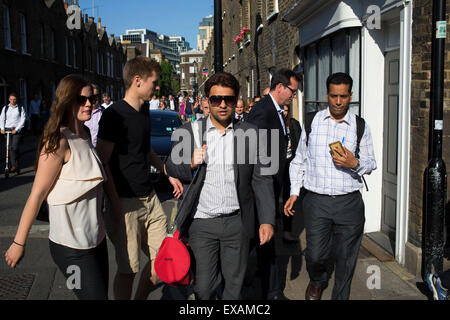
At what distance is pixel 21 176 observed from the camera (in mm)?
11977

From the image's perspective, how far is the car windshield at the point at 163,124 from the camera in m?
11.6

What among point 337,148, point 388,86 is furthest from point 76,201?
point 388,86

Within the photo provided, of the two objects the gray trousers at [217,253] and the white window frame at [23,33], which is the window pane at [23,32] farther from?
the gray trousers at [217,253]

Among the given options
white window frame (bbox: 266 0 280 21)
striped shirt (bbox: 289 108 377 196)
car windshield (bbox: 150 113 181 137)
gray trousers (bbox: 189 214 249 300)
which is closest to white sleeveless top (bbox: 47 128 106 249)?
gray trousers (bbox: 189 214 249 300)

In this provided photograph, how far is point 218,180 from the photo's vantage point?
3223 mm

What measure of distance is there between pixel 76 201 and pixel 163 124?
9261 millimetres

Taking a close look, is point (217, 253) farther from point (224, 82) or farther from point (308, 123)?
point (308, 123)

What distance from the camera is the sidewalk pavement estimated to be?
443 cm

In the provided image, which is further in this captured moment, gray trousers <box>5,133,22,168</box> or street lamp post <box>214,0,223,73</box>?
gray trousers <box>5,133,22,168</box>

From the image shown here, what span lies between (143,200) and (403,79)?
315 cm

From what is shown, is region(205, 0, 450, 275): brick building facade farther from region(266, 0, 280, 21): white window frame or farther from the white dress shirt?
the white dress shirt

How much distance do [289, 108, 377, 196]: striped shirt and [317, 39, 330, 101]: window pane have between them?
4.24m

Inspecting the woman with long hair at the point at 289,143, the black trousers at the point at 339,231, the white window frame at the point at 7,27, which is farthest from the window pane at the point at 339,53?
the white window frame at the point at 7,27

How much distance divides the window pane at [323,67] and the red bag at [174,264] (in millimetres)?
5639
